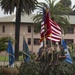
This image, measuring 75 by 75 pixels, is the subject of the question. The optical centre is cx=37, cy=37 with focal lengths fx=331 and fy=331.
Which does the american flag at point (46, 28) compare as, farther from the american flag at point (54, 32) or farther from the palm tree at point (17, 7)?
the palm tree at point (17, 7)

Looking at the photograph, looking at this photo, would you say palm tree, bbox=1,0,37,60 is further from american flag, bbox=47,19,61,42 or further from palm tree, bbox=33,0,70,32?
american flag, bbox=47,19,61,42

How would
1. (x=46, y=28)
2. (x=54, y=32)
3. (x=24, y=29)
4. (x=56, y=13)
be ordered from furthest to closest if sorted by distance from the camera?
(x=24, y=29) → (x=56, y=13) → (x=54, y=32) → (x=46, y=28)

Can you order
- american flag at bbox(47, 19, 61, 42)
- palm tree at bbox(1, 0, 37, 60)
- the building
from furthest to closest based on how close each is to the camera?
1. the building
2. palm tree at bbox(1, 0, 37, 60)
3. american flag at bbox(47, 19, 61, 42)

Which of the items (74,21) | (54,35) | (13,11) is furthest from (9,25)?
(54,35)

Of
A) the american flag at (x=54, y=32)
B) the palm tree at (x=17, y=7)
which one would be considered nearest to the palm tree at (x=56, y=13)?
the palm tree at (x=17, y=7)

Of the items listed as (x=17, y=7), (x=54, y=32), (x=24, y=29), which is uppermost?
(x=17, y=7)

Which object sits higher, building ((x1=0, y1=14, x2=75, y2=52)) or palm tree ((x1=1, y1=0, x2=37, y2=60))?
palm tree ((x1=1, y1=0, x2=37, y2=60))

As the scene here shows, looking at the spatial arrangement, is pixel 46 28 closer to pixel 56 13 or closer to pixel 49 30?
pixel 49 30

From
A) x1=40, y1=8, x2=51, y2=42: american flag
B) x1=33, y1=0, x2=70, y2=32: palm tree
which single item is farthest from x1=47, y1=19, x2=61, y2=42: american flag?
x1=33, y1=0, x2=70, y2=32: palm tree

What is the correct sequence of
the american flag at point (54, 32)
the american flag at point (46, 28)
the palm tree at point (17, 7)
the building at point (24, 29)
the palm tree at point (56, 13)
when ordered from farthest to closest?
the building at point (24, 29) → the palm tree at point (56, 13) → the palm tree at point (17, 7) → the american flag at point (54, 32) → the american flag at point (46, 28)

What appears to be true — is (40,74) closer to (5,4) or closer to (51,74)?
(51,74)

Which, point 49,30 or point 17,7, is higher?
point 17,7

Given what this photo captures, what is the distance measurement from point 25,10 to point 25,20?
1044 inches

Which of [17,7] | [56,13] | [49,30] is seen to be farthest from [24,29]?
[49,30]
